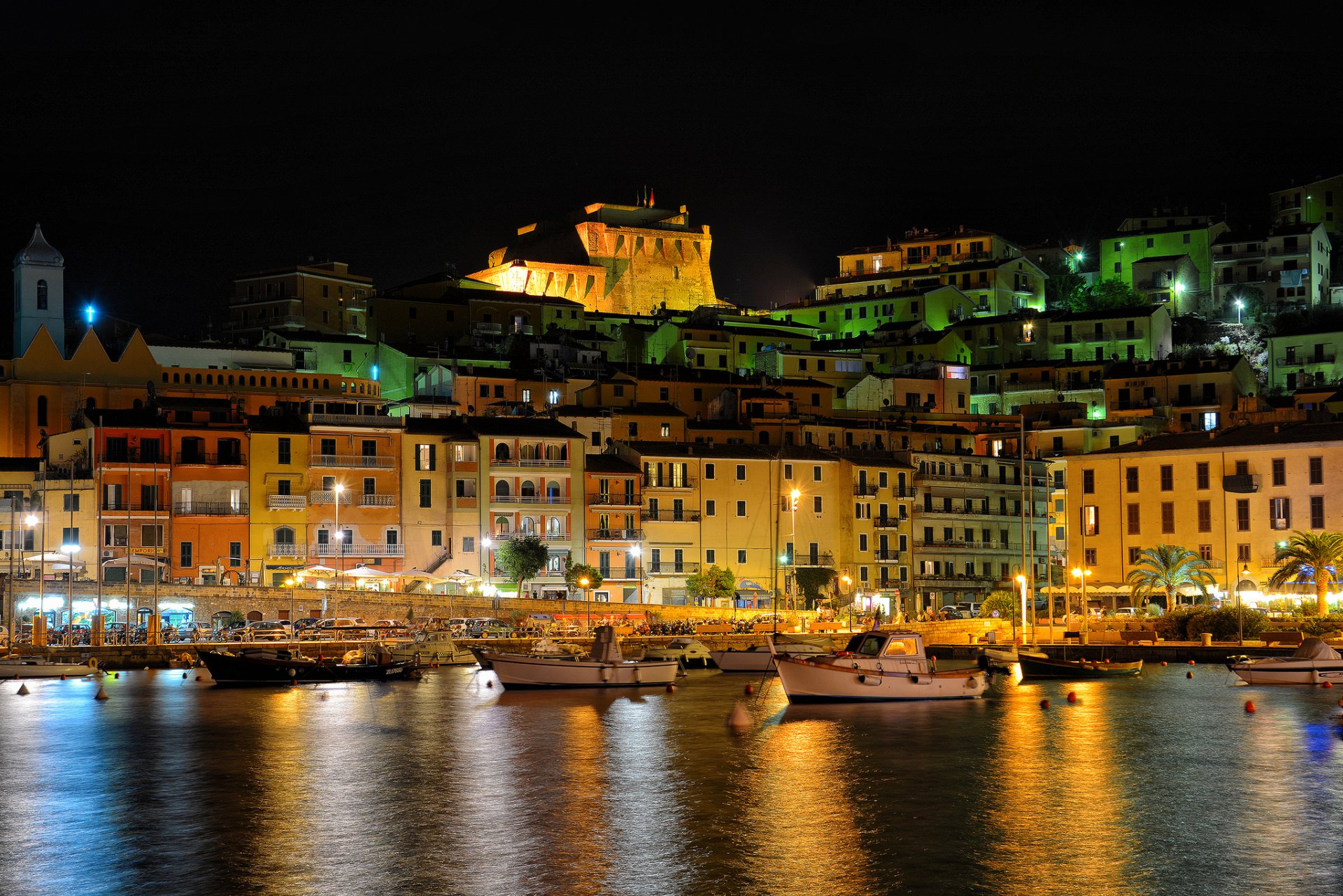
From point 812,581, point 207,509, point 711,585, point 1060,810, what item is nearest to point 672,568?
point 711,585

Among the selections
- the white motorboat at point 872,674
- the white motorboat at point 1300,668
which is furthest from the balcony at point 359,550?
the white motorboat at point 1300,668

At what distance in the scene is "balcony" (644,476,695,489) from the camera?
7975cm

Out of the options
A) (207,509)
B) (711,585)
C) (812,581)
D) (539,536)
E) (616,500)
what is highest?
(616,500)

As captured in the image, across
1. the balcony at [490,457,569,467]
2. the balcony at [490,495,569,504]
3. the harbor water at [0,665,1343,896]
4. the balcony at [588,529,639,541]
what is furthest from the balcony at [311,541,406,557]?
the harbor water at [0,665,1343,896]

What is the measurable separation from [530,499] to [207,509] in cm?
1433

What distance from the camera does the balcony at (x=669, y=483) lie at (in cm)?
7975

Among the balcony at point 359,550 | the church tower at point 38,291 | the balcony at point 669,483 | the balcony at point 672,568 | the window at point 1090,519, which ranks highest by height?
the church tower at point 38,291

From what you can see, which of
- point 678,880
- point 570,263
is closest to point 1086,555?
point 678,880

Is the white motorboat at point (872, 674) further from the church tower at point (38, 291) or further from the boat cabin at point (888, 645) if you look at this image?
the church tower at point (38, 291)

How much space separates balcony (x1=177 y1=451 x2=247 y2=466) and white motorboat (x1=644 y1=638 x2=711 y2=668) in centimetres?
2047

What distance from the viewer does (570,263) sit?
432ft

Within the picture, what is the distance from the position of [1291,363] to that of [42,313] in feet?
249

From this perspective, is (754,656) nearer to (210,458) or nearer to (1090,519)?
(1090,519)

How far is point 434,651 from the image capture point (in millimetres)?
63031
